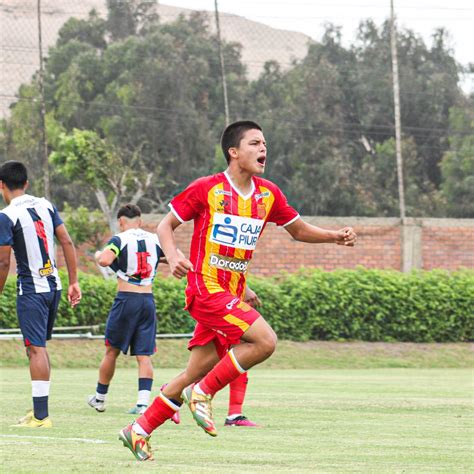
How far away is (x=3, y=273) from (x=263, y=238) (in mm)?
22224

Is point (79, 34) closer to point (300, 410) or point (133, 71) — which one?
point (133, 71)

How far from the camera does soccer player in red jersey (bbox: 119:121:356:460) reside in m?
7.57

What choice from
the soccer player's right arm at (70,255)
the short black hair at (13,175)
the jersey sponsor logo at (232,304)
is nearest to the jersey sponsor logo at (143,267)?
the soccer player's right arm at (70,255)

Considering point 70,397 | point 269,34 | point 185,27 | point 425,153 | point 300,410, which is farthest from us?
point 185,27

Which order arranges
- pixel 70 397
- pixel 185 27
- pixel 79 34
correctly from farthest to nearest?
pixel 79 34, pixel 185 27, pixel 70 397

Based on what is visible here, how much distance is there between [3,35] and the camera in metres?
37.8

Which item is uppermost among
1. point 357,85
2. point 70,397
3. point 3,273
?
point 357,85

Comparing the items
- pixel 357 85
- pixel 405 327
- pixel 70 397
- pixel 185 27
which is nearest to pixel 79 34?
pixel 185 27

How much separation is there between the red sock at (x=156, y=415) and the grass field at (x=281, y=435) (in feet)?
0.70

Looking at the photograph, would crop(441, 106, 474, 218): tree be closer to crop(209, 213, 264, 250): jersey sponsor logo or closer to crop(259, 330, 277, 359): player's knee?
crop(209, 213, 264, 250): jersey sponsor logo

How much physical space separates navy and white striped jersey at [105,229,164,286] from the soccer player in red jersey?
441 centimetres

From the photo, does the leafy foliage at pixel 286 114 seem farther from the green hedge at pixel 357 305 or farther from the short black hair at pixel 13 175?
the short black hair at pixel 13 175

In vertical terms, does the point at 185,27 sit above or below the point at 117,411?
above

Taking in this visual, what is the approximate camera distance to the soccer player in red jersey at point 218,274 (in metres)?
7.57
